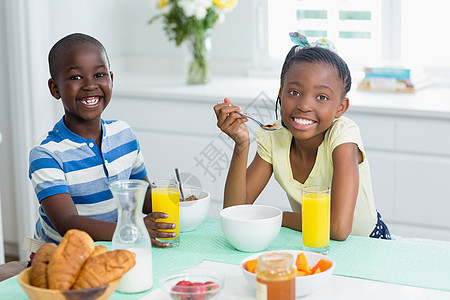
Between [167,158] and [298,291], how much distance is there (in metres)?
2.10

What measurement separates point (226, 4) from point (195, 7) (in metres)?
0.17

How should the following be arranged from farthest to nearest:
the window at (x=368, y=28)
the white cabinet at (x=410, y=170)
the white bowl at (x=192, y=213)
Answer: the window at (x=368, y=28), the white cabinet at (x=410, y=170), the white bowl at (x=192, y=213)

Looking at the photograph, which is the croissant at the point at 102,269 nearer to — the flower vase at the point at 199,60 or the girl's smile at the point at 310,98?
the girl's smile at the point at 310,98

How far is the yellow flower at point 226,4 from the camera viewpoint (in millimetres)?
3258

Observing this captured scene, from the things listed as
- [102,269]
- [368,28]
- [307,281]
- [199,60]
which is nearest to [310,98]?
[307,281]

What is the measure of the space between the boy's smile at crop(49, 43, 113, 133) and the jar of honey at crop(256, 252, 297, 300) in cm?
83

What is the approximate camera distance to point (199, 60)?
11.0 feet

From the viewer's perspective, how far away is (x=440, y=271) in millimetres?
1342

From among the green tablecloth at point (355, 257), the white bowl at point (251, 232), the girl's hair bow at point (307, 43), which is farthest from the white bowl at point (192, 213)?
the girl's hair bow at point (307, 43)

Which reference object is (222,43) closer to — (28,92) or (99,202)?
(28,92)

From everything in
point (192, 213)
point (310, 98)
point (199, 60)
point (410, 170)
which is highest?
point (199, 60)

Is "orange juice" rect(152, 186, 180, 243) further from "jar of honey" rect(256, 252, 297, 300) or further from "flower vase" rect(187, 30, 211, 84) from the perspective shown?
"flower vase" rect(187, 30, 211, 84)

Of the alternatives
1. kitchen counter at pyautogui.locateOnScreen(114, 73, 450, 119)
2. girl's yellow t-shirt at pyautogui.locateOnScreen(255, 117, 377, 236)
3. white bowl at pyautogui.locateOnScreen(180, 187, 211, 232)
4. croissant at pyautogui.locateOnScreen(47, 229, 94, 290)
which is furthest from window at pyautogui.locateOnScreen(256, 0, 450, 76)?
croissant at pyautogui.locateOnScreen(47, 229, 94, 290)

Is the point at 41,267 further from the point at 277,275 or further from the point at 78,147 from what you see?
the point at 78,147
